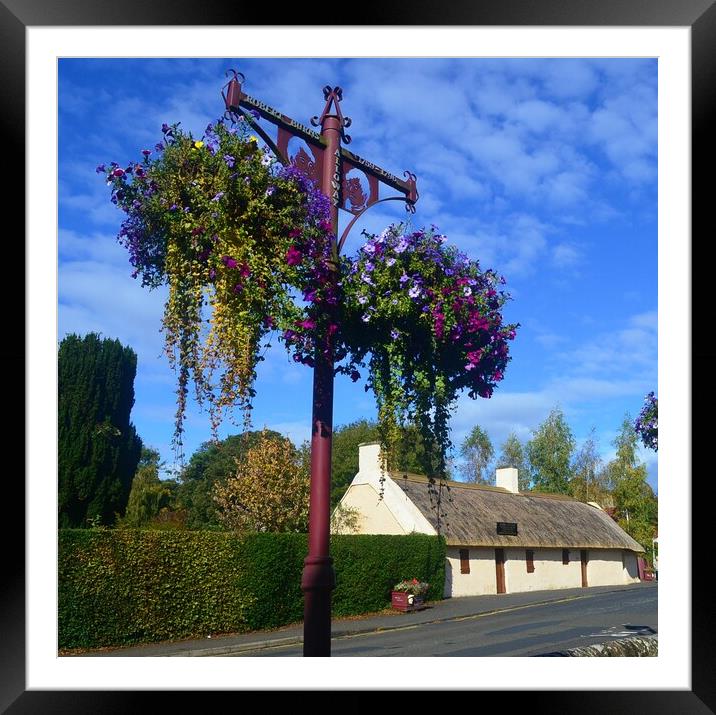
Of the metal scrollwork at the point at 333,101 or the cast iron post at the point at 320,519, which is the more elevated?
the metal scrollwork at the point at 333,101

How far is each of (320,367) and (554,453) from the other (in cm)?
3550

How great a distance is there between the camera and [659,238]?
5.18 metres

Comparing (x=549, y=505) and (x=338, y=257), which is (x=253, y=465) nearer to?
(x=549, y=505)

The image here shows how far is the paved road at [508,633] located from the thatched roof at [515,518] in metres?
3.94

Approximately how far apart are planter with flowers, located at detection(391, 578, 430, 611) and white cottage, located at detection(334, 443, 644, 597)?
2.00 metres

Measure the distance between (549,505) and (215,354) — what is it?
86.6 ft

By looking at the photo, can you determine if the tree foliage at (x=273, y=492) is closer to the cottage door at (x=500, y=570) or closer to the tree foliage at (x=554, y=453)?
the cottage door at (x=500, y=570)

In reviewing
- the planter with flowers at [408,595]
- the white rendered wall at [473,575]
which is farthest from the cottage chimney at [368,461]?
the planter with flowers at [408,595]

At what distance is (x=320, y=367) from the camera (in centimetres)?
395

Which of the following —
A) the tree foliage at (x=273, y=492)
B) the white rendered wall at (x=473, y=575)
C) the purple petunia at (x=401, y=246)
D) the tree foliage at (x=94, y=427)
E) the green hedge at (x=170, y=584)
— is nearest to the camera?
the purple petunia at (x=401, y=246)

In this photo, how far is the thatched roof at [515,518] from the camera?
74.2 ft

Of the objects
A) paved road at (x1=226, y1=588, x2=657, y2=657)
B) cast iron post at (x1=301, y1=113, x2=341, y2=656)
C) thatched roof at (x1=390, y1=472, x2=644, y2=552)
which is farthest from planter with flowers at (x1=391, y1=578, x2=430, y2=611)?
cast iron post at (x1=301, y1=113, x2=341, y2=656)

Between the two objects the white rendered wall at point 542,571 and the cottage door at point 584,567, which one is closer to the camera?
the white rendered wall at point 542,571

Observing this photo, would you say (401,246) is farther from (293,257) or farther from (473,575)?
(473,575)
